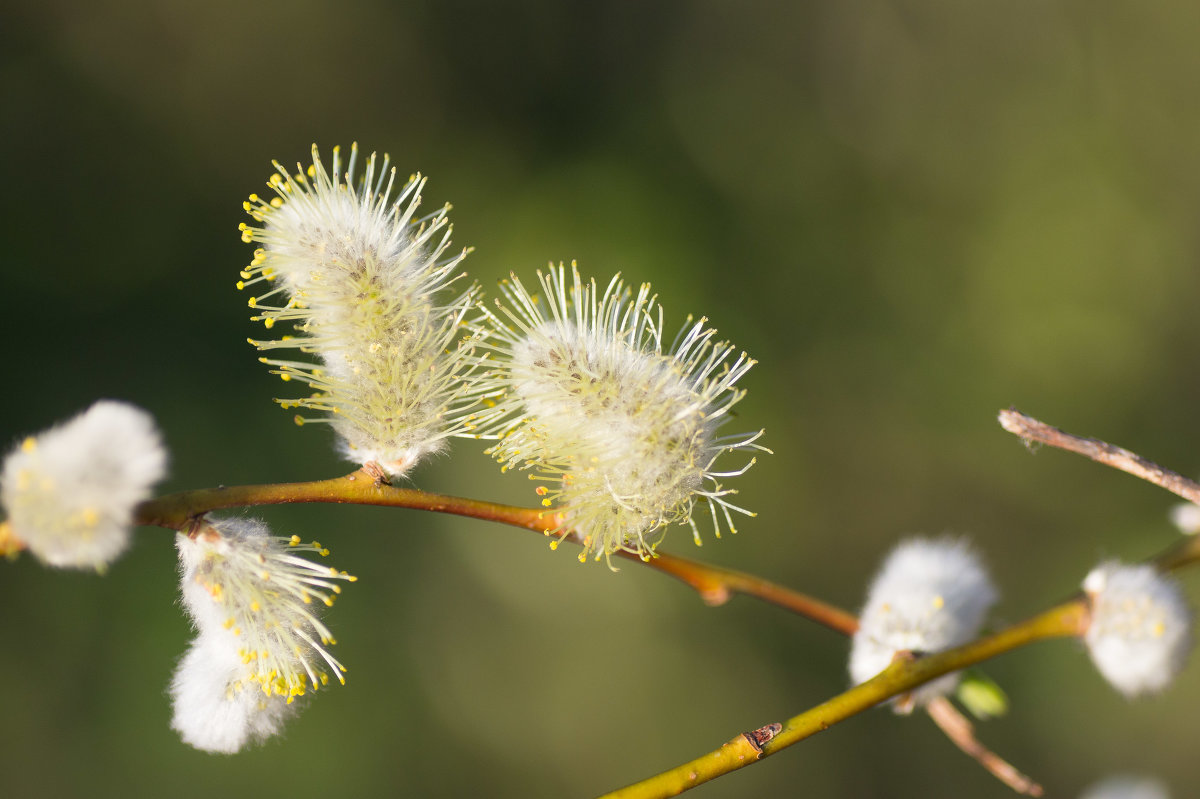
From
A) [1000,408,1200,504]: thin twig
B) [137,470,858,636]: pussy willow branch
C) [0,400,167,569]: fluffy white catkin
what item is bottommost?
[0,400,167,569]: fluffy white catkin

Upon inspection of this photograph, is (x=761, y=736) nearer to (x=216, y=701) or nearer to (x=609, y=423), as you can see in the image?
(x=609, y=423)

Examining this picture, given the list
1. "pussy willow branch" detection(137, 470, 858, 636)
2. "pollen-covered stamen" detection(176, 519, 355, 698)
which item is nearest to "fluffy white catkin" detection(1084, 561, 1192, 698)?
"pussy willow branch" detection(137, 470, 858, 636)

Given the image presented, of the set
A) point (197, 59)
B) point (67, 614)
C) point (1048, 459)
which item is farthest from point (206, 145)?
point (1048, 459)

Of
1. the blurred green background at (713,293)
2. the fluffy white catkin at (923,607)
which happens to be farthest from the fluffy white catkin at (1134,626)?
the blurred green background at (713,293)

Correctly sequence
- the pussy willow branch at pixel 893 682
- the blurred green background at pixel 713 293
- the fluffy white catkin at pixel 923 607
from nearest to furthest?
the pussy willow branch at pixel 893 682
the fluffy white catkin at pixel 923 607
the blurred green background at pixel 713 293

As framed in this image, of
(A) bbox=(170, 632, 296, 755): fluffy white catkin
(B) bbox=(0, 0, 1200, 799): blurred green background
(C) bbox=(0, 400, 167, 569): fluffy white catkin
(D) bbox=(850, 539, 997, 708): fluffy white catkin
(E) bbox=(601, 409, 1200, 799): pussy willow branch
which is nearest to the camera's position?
(C) bbox=(0, 400, 167, 569): fluffy white catkin

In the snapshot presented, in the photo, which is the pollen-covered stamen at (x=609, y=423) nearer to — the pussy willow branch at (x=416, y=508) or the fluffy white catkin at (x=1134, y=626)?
the pussy willow branch at (x=416, y=508)

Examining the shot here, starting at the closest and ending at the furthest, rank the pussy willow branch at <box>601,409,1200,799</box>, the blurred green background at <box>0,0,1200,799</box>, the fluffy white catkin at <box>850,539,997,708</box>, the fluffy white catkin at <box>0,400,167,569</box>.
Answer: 1. the fluffy white catkin at <box>0,400,167,569</box>
2. the pussy willow branch at <box>601,409,1200,799</box>
3. the fluffy white catkin at <box>850,539,997,708</box>
4. the blurred green background at <box>0,0,1200,799</box>

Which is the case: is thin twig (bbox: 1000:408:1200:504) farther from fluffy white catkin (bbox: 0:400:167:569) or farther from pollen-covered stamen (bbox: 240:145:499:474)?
fluffy white catkin (bbox: 0:400:167:569)
